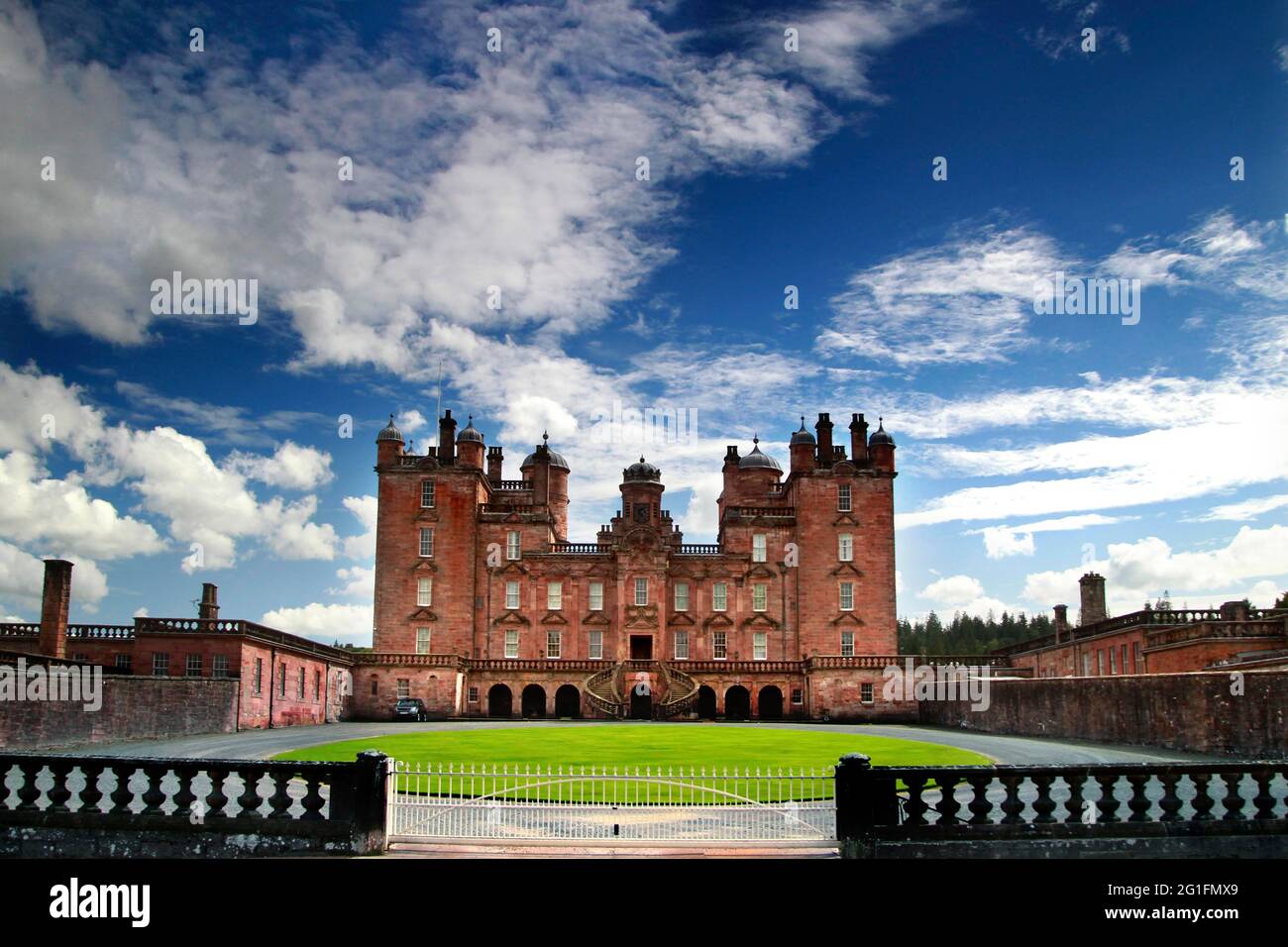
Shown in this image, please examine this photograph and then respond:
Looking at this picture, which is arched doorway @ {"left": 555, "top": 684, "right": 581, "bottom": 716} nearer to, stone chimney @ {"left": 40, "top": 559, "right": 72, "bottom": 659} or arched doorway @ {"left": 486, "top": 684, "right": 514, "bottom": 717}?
arched doorway @ {"left": 486, "top": 684, "right": 514, "bottom": 717}

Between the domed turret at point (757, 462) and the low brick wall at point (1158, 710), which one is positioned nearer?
the low brick wall at point (1158, 710)

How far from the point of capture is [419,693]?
208 ft

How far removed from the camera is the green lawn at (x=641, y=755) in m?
21.1

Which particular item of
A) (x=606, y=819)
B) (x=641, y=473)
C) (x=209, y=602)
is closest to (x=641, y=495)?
(x=641, y=473)

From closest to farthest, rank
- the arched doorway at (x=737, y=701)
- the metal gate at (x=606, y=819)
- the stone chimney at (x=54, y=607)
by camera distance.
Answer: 1. the metal gate at (x=606, y=819)
2. the stone chimney at (x=54, y=607)
3. the arched doorway at (x=737, y=701)

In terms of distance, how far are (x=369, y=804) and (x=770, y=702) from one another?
5590 centimetres

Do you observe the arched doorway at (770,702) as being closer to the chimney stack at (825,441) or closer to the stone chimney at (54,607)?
the chimney stack at (825,441)

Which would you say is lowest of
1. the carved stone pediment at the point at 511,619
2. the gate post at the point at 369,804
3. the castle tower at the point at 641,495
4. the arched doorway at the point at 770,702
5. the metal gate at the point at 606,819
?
the arched doorway at the point at 770,702

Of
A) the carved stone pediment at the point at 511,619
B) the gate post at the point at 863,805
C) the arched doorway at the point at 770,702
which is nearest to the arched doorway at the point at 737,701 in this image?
the arched doorway at the point at 770,702

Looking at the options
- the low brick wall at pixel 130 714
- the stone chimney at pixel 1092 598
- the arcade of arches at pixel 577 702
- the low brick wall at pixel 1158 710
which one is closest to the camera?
the low brick wall at pixel 1158 710

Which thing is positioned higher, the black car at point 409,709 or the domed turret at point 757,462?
the domed turret at point 757,462

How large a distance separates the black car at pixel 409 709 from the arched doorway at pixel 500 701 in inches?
249

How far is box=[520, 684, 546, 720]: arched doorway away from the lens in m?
66.0

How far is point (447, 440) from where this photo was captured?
69.8 metres
